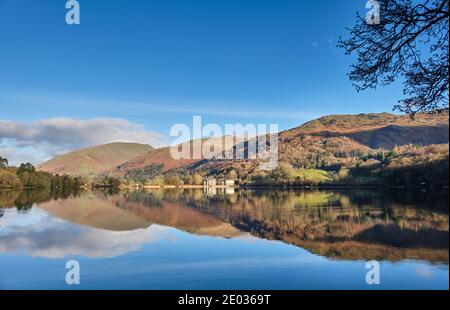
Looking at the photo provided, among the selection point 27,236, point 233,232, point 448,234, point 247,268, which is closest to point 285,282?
point 247,268

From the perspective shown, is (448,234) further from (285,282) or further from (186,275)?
(186,275)

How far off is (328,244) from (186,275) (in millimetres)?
7698

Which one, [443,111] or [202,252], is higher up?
[443,111]

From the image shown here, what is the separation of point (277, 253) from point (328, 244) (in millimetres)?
2738

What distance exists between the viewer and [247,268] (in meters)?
13.2

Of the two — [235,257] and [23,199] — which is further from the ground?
[23,199]

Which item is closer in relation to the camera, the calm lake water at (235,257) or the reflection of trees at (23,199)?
the calm lake water at (235,257)

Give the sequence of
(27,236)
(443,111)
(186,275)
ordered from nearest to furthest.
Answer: (443,111), (186,275), (27,236)

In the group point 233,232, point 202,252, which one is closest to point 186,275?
point 202,252

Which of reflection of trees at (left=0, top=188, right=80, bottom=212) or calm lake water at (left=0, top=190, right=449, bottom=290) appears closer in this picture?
calm lake water at (left=0, top=190, right=449, bottom=290)

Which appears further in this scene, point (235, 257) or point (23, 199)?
point (23, 199)

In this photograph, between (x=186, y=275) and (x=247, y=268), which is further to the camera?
(x=247, y=268)

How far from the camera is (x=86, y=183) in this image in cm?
19912
